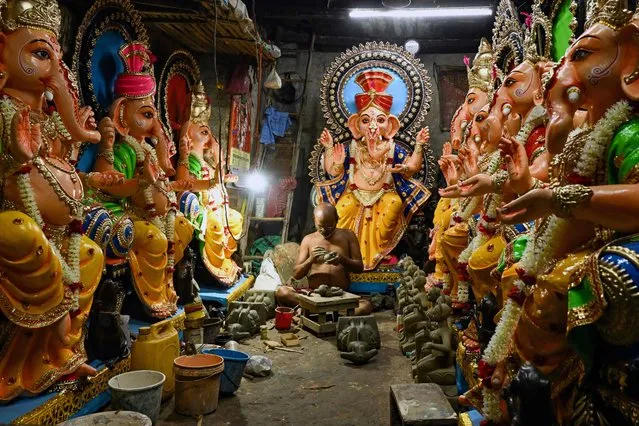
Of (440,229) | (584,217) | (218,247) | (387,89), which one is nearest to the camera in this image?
(584,217)

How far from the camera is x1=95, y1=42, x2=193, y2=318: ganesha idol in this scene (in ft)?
12.6

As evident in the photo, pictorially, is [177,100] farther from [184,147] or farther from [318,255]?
[318,255]

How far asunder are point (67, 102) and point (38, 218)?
2.33 ft

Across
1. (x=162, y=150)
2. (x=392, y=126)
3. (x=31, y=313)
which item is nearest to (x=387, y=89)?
(x=392, y=126)

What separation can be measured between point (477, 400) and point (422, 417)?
275mm

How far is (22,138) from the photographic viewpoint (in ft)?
8.02

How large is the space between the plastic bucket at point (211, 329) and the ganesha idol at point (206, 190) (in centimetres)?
102

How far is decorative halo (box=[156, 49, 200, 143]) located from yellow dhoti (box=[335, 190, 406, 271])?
8.68ft

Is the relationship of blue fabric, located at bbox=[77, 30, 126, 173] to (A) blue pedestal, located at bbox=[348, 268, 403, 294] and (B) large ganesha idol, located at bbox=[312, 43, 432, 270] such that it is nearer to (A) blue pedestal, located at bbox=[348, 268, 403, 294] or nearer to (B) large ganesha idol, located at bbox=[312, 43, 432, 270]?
(B) large ganesha idol, located at bbox=[312, 43, 432, 270]

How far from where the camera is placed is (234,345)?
417cm

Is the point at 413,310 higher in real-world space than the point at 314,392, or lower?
higher

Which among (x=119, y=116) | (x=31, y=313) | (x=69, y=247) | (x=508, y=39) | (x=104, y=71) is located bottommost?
(x=31, y=313)

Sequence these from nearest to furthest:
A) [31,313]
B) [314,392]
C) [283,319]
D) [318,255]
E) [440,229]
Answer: [31,313] → [314,392] → [283,319] → [440,229] → [318,255]

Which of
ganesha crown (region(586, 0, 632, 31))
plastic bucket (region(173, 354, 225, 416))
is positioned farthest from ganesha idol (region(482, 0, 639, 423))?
plastic bucket (region(173, 354, 225, 416))
